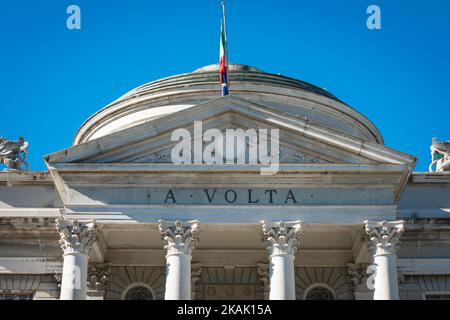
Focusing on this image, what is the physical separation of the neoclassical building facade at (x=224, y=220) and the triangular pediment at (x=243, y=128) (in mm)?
47

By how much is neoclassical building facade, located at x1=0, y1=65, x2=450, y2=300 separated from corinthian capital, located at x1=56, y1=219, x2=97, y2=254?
0.04 meters

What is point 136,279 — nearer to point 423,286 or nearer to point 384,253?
point 384,253

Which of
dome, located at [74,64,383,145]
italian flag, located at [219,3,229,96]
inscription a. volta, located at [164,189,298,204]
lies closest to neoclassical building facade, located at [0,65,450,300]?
inscription a. volta, located at [164,189,298,204]

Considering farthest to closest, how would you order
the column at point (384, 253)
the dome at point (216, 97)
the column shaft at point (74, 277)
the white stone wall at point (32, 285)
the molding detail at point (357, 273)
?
the dome at point (216, 97) < the molding detail at point (357, 273) < the white stone wall at point (32, 285) < the column at point (384, 253) < the column shaft at point (74, 277)

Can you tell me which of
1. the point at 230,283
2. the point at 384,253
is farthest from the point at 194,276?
the point at 384,253

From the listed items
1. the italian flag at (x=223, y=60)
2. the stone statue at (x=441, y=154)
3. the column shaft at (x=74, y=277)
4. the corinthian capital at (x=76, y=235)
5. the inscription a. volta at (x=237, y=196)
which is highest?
the italian flag at (x=223, y=60)

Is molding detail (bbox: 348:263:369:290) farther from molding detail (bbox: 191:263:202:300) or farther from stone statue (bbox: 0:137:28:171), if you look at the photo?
stone statue (bbox: 0:137:28:171)

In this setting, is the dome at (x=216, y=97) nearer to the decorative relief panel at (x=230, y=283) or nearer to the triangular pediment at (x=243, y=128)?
the decorative relief panel at (x=230, y=283)

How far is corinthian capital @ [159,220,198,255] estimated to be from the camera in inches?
1248

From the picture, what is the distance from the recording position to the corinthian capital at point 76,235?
1248 inches

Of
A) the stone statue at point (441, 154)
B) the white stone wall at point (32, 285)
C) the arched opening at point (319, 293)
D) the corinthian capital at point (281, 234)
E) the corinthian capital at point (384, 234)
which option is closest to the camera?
the corinthian capital at point (281, 234)

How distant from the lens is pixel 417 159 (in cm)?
3284

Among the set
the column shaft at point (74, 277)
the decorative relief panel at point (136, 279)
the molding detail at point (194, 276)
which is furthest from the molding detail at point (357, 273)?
the column shaft at point (74, 277)

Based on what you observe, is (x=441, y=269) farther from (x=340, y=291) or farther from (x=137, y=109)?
(x=137, y=109)
